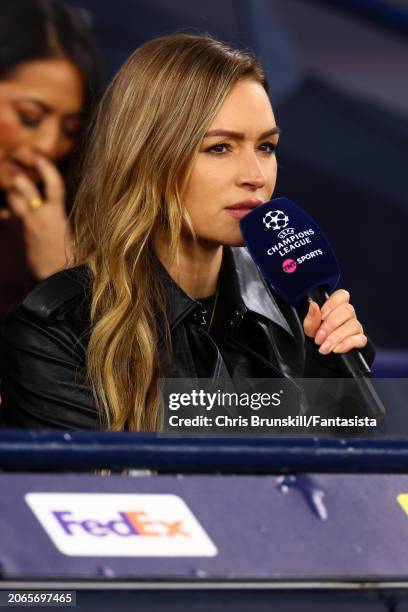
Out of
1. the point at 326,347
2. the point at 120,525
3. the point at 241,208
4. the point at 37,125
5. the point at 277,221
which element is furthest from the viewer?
the point at 37,125

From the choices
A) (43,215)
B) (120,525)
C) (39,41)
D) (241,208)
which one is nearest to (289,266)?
(241,208)

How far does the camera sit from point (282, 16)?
318 centimetres

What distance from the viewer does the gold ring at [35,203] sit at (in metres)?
2.17

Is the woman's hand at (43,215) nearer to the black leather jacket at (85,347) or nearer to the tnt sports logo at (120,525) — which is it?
the black leather jacket at (85,347)

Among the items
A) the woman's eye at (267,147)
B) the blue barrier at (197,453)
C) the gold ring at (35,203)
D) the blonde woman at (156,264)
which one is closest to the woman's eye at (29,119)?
the gold ring at (35,203)

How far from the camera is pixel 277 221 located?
1029 mm

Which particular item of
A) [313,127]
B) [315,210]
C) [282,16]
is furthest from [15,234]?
[282,16]

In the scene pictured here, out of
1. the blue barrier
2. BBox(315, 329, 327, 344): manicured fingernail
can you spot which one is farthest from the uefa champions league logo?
the blue barrier

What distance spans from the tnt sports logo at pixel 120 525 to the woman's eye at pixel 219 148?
51 cm

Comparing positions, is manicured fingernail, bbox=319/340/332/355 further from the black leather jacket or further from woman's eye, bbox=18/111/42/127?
woman's eye, bbox=18/111/42/127

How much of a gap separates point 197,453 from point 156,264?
52 cm

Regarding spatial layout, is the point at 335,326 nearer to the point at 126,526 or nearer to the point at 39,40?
the point at 126,526

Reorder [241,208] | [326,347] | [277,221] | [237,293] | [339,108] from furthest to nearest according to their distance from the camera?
1. [339,108]
2. [237,293]
3. [241,208]
4. [277,221]
5. [326,347]

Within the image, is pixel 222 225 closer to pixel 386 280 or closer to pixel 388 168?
pixel 386 280
